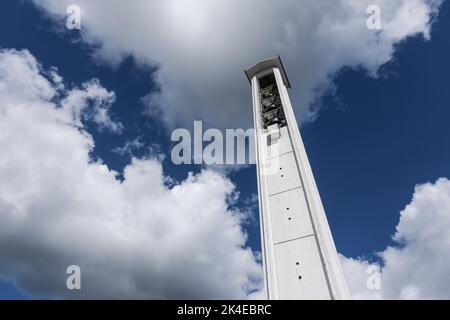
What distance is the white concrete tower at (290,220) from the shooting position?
1800 cm

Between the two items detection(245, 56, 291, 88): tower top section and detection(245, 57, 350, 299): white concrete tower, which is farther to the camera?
detection(245, 56, 291, 88): tower top section

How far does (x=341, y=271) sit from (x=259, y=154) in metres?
11.8

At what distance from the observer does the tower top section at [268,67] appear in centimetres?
3438

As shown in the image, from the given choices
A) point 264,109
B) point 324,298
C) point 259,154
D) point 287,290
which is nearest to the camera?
point 324,298

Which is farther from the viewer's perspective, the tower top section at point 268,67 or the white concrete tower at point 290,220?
the tower top section at point 268,67

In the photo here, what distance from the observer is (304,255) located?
1927 cm

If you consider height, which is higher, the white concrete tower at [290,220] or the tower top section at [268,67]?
the tower top section at [268,67]

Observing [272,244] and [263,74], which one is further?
[263,74]

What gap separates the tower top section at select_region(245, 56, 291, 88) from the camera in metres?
34.4

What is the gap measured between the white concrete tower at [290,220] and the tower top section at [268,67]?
4041 mm

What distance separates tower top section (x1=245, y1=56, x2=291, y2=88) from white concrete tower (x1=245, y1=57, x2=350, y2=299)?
159 inches
